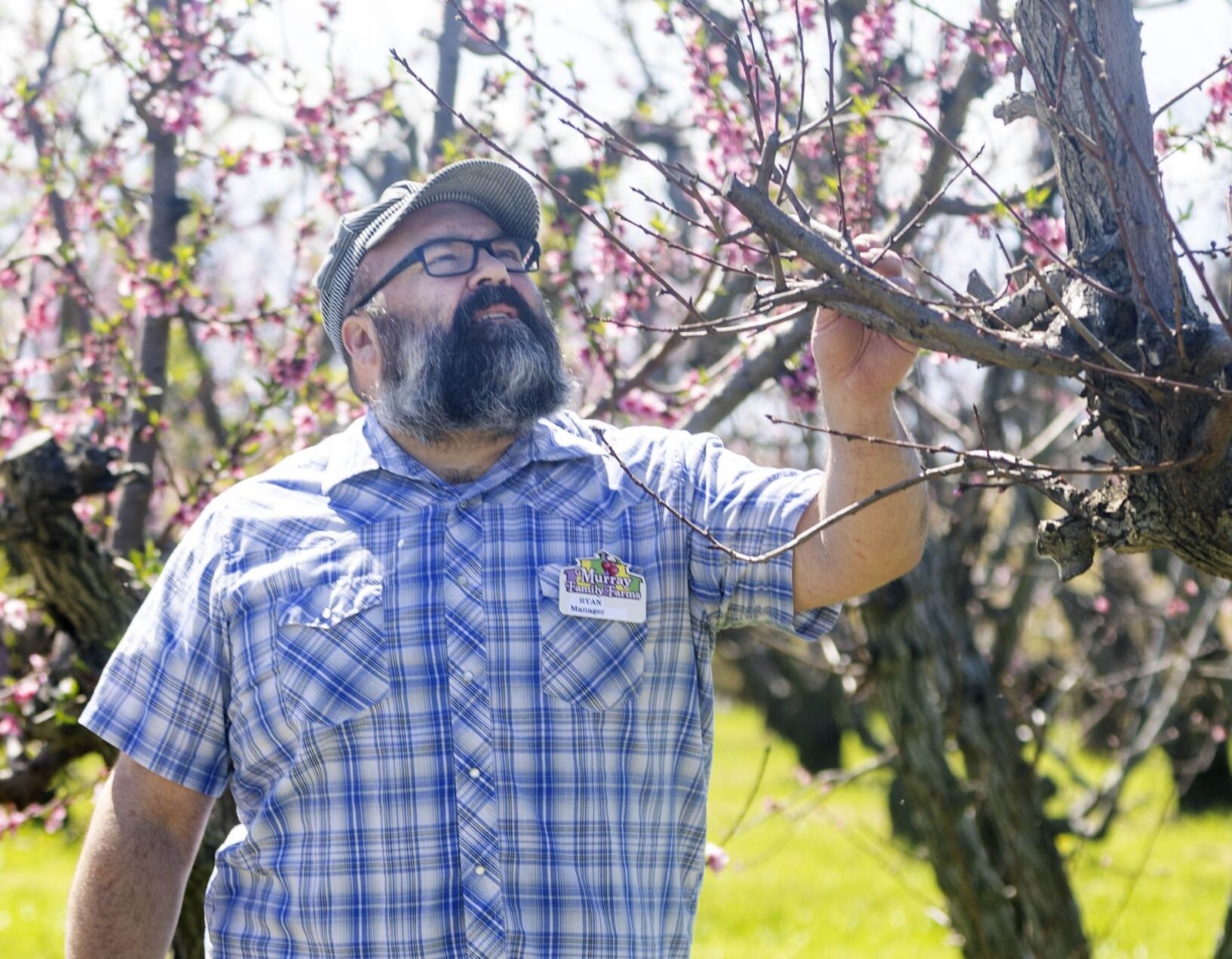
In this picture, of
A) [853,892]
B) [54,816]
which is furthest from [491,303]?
[853,892]

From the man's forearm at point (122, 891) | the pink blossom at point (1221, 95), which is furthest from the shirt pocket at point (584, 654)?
the pink blossom at point (1221, 95)

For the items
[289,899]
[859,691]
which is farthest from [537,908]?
[859,691]

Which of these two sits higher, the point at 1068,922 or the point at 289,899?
the point at 289,899

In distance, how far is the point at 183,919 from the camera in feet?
12.1

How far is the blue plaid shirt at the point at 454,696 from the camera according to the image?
238 centimetres

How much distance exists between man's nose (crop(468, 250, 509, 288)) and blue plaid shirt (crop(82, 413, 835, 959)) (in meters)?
0.36

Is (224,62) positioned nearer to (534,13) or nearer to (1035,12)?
(534,13)

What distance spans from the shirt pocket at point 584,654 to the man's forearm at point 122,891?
0.76 meters

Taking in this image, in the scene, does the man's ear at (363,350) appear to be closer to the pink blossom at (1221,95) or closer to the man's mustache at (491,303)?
the man's mustache at (491,303)

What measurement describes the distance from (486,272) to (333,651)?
82cm

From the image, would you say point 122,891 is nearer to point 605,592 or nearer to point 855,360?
point 605,592

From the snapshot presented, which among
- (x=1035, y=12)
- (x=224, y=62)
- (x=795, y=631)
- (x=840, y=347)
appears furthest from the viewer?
(x=224, y=62)

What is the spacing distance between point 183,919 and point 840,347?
247 centimetres

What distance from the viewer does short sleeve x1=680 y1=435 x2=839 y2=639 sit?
247 cm
